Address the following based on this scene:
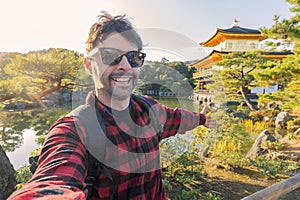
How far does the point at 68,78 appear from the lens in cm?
481

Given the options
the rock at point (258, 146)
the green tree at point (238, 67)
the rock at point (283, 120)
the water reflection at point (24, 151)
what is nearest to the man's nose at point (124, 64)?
the water reflection at point (24, 151)

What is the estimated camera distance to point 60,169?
46cm

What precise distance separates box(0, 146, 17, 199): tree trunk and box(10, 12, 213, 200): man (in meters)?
2.12

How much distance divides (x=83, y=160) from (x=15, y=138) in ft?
17.0

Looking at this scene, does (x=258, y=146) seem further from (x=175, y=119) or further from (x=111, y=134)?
(x=111, y=134)

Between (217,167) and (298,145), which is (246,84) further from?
(217,167)

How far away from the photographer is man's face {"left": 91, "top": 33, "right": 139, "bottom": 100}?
0.68 metres

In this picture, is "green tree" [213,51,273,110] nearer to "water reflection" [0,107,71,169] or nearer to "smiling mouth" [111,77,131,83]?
"water reflection" [0,107,71,169]

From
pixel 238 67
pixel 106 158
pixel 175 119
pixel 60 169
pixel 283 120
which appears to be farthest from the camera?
pixel 238 67

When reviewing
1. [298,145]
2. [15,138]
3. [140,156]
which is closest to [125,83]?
[140,156]

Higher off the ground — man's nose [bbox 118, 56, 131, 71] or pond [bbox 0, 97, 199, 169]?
man's nose [bbox 118, 56, 131, 71]

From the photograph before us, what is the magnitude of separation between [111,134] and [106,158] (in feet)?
0.23

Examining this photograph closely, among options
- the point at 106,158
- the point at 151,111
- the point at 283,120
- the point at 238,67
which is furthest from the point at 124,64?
the point at 283,120

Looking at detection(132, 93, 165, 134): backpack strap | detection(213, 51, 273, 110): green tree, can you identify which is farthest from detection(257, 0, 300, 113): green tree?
detection(132, 93, 165, 134): backpack strap
